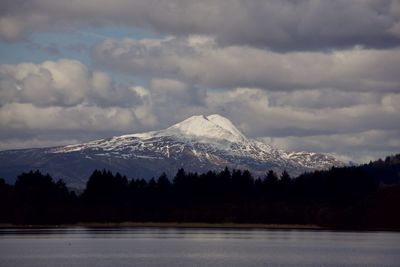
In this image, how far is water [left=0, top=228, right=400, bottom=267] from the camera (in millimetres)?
93188

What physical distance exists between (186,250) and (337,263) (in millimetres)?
24687

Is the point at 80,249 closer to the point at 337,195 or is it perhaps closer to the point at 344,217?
the point at 344,217

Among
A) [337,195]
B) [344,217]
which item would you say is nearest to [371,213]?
[344,217]

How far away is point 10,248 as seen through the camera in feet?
374

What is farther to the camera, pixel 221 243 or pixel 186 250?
pixel 221 243

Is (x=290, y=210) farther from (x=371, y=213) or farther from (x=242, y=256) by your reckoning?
(x=242, y=256)

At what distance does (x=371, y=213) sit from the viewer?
7170 inches

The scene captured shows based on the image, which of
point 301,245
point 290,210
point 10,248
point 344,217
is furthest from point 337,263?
point 290,210

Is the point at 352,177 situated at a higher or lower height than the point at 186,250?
higher

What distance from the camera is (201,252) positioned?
108438mm

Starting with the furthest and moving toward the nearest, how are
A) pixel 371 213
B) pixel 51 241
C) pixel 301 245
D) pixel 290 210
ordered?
pixel 290 210, pixel 371 213, pixel 51 241, pixel 301 245

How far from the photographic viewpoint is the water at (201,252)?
306 feet

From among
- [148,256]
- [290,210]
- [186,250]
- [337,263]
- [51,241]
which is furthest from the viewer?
[290,210]

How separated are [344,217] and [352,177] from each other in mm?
18921
